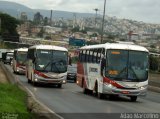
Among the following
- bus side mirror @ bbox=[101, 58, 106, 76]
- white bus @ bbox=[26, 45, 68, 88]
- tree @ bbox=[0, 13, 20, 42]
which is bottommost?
tree @ bbox=[0, 13, 20, 42]

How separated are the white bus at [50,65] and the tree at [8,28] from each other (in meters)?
102

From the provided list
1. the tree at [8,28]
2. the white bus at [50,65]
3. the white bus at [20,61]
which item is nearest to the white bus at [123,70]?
the white bus at [50,65]

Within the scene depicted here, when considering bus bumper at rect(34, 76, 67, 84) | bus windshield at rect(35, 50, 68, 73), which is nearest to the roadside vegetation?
bus windshield at rect(35, 50, 68, 73)

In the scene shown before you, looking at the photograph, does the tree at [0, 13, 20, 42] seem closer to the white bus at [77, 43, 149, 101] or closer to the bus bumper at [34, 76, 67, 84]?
the bus bumper at [34, 76, 67, 84]

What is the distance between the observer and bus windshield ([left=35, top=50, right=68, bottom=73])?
38.0 meters

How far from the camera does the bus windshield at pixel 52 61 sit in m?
38.0

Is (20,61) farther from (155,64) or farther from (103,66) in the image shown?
(103,66)

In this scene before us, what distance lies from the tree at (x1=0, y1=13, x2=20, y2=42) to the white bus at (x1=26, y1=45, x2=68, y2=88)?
102 meters

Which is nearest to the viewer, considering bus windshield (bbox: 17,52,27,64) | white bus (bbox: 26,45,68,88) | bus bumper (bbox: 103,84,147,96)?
bus bumper (bbox: 103,84,147,96)

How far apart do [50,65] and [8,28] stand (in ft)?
356

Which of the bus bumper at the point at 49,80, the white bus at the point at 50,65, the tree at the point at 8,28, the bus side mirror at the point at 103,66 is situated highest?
A: the bus side mirror at the point at 103,66

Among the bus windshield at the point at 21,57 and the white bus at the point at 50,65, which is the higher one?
the white bus at the point at 50,65

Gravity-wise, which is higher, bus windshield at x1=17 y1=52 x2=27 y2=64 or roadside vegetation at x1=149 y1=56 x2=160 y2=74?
bus windshield at x1=17 y1=52 x2=27 y2=64

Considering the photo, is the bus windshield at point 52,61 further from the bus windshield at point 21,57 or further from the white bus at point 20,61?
the bus windshield at point 21,57
